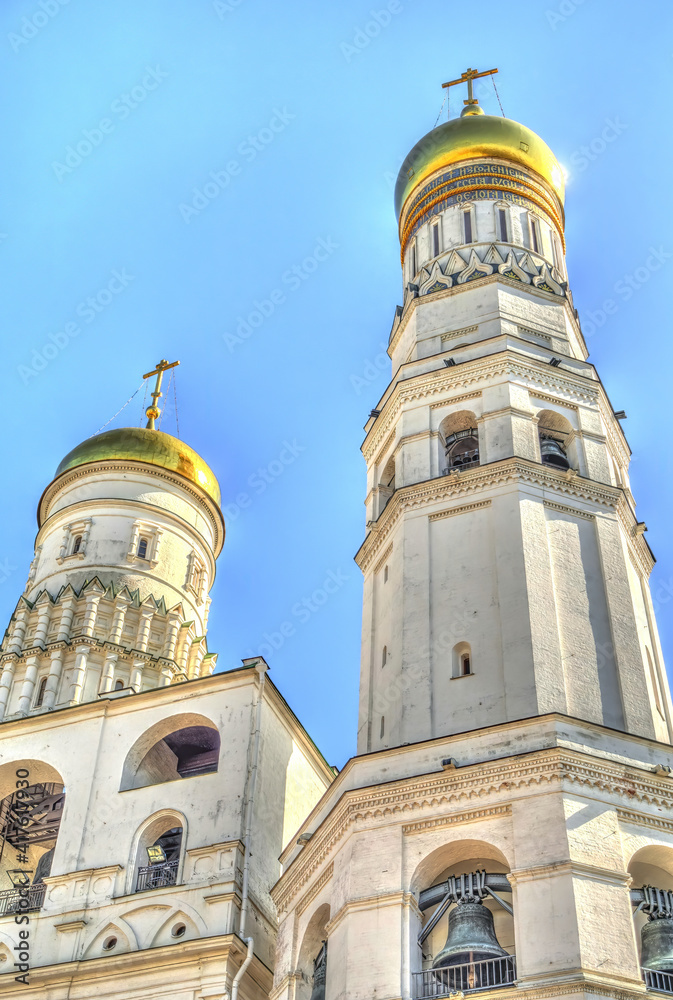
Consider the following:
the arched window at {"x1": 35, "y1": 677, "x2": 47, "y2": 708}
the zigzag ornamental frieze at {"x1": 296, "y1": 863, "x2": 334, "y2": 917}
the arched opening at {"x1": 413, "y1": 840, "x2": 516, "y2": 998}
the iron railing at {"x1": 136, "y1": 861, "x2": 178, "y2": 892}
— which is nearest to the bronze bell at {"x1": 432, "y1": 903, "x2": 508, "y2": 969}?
the arched opening at {"x1": 413, "y1": 840, "x2": 516, "y2": 998}

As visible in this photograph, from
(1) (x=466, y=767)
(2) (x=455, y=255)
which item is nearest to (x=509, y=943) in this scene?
(1) (x=466, y=767)

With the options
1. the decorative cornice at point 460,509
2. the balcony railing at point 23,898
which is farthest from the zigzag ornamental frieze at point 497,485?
the balcony railing at point 23,898

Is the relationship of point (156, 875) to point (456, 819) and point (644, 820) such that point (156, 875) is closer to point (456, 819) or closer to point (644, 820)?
point (456, 819)

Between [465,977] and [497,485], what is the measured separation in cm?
929

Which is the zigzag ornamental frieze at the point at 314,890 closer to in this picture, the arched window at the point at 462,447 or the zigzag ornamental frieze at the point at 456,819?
the zigzag ornamental frieze at the point at 456,819

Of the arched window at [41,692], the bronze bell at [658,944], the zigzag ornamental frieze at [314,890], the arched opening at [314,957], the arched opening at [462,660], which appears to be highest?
the arched window at [41,692]

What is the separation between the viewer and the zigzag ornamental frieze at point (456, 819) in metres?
18.4

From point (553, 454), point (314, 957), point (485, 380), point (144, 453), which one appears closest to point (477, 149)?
point (485, 380)

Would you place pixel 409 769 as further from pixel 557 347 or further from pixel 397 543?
pixel 557 347

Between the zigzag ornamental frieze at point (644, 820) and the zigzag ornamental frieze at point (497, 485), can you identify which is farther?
the zigzag ornamental frieze at point (497, 485)

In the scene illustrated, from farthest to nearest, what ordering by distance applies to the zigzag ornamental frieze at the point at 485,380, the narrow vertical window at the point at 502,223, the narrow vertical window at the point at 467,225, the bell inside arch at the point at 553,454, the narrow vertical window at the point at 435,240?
the narrow vertical window at the point at 435,240 → the narrow vertical window at the point at 467,225 → the narrow vertical window at the point at 502,223 → the zigzag ornamental frieze at the point at 485,380 → the bell inside arch at the point at 553,454

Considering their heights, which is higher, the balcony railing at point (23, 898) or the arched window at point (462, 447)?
the arched window at point (462, 447)

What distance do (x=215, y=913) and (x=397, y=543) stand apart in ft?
23.0

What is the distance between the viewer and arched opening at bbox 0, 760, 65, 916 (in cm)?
2608
